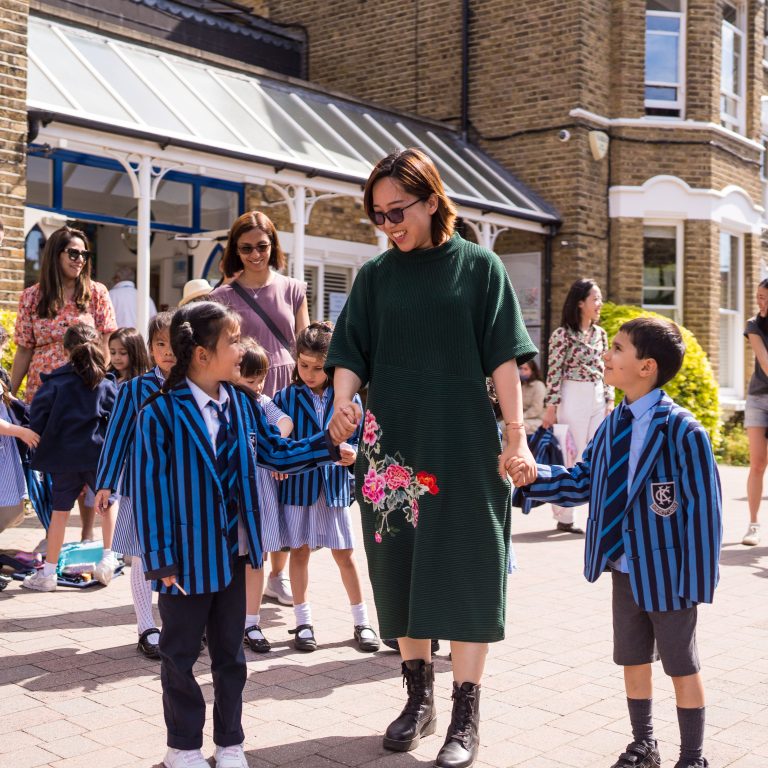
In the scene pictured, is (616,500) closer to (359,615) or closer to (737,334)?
(359,615)

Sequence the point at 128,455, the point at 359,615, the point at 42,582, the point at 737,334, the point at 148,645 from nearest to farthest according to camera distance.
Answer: the point at 128,455
the point at 148,645
the point at 359,615
the point at 42,582
the point at 737,334

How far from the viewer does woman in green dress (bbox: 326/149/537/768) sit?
10.6 ft

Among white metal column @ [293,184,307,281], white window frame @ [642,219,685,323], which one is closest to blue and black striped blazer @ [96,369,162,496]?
white metal column @ [293,184,307,281]

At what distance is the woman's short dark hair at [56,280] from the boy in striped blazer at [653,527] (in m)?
3.62

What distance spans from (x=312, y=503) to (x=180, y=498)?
1732 mm

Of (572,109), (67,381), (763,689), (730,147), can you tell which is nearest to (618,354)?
(763,689)

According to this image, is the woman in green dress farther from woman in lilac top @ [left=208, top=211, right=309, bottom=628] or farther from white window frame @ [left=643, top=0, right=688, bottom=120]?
white window frame @ [left=643, top=0, right=688, bottom=120]

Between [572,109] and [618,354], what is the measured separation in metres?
12.1

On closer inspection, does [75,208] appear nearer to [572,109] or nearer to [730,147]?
[572,109]

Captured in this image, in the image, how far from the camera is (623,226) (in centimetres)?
1520

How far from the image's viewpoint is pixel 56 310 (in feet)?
19.5

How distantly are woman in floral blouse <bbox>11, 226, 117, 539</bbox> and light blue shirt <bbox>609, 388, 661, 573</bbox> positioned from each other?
3.64m

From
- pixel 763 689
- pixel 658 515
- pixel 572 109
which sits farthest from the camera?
pixel 572 109

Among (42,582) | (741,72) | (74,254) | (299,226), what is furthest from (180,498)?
(741,72)
